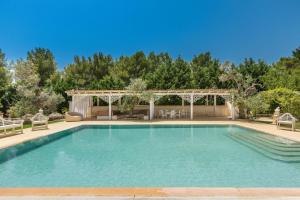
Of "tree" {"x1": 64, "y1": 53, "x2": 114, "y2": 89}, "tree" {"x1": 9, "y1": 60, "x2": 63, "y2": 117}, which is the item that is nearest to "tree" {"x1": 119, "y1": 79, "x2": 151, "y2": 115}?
"tree" {"x1": 9, "y1": 60, "x2": 63, "y2": 117}

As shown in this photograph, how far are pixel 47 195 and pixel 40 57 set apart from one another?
3073 centimetres

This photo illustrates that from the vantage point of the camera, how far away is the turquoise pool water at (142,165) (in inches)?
198

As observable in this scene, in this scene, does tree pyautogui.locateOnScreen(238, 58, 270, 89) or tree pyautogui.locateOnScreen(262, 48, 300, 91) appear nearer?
tree pyautogui.locateOnScreen(262, 48, 300, 91)

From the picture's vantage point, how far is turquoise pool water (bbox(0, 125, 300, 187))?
5.03 meters

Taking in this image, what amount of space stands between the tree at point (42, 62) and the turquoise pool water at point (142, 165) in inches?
870

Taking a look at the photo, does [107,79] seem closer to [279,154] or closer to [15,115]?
[15,115]

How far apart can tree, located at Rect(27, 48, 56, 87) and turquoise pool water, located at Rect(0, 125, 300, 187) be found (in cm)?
2210

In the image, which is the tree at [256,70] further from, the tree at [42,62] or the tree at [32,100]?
the tree at [42,62]

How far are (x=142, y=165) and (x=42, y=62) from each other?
2760cm

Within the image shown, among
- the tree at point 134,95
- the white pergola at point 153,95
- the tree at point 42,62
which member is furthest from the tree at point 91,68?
the tree at point 134,95

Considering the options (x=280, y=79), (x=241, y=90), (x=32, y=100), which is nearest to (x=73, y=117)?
(x=32, y=100)

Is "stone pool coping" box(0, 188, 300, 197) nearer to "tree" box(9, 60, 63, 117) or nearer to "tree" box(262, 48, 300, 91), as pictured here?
"tree" box(9, 60, 63, 117)

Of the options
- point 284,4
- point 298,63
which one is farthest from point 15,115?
point 298,63

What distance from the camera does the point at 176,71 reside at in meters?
23.3
